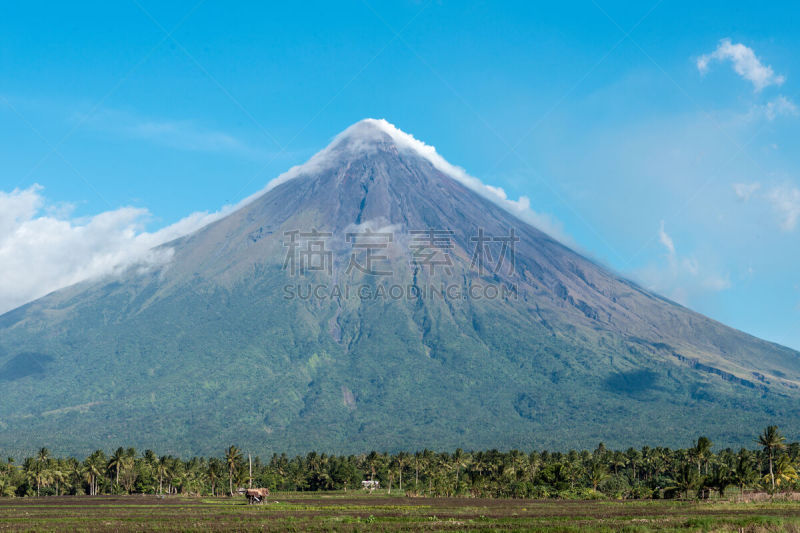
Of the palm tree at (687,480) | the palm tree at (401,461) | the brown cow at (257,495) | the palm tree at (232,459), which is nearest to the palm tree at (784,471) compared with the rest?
the palm tree at (687,480)

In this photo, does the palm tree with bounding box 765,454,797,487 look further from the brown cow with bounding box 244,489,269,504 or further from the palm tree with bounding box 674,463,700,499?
the brown cow with bounding box 244,489,269,504

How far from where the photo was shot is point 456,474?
109750 millimetres

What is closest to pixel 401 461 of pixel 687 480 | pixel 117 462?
pixel 117 462

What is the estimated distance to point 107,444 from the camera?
182 metres

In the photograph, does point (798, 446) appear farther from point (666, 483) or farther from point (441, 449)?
point (441, 449)

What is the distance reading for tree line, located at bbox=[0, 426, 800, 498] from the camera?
82.2 meters

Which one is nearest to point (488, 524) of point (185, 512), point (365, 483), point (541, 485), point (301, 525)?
point (301, 525)

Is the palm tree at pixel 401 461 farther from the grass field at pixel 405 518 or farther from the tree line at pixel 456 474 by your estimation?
the grass field at pixel 405 518

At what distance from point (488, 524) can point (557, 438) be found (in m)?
152

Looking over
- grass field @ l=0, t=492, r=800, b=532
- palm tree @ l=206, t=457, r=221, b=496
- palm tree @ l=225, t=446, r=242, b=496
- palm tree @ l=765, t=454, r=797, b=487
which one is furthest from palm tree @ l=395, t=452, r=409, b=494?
grass field @ l=0, t=492, r=800, b=532

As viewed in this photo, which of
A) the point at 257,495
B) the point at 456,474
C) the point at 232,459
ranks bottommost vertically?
the point at 456,474

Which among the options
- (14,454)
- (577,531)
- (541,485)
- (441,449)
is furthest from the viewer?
(441,449)

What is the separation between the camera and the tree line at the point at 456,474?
82188mm

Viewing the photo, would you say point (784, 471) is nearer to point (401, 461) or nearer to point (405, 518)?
point (405, 518)
